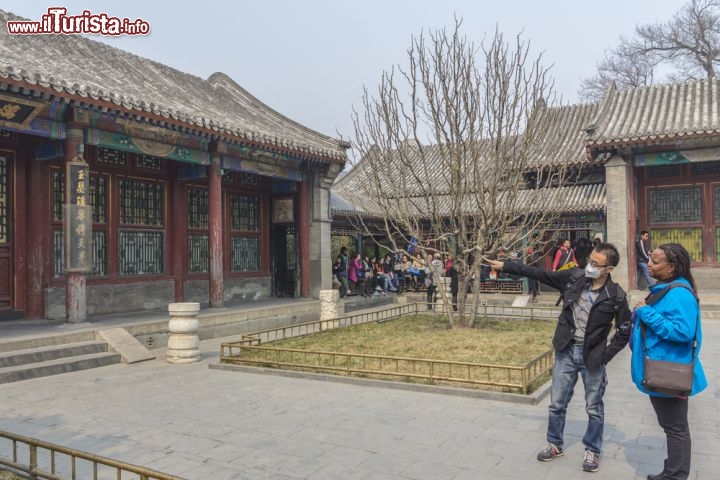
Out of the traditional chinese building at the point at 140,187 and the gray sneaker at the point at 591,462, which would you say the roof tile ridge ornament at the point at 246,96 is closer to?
the traditional chinese building at the point at 140,187

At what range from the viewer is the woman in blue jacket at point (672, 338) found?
3.34m

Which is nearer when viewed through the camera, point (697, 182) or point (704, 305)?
point (704, 305)

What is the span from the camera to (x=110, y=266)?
36.1 ft

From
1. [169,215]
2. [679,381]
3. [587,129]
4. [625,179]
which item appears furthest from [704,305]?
[169,215]

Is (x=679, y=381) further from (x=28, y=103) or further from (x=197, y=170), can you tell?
(x=197, y=170)

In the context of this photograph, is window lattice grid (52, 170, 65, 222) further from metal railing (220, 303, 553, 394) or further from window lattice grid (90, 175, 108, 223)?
metal railing (220, 303, 553, 394)

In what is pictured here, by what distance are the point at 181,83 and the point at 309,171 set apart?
11.6ft

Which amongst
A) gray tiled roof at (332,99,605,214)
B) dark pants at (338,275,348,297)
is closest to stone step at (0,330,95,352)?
gray tiled roof at (332,99,605,214)

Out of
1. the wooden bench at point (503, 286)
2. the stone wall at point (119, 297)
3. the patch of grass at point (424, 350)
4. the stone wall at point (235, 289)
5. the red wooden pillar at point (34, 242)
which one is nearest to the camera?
the patch of grass at point (424, 350)

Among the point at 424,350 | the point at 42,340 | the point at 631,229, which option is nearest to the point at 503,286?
the point at 631,229

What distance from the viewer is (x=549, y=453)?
399cm

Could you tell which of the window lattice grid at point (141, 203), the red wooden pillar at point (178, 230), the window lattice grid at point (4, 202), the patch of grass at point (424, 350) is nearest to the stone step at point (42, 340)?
the patch of grass at point (424, 350)

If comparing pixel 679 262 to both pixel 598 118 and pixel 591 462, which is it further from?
pixel 598 118

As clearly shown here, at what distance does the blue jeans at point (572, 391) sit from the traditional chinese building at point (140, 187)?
23.3 feet
